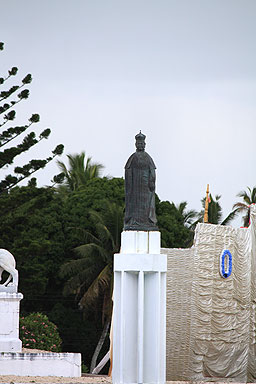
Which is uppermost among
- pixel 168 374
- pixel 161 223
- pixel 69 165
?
pixel 69 165

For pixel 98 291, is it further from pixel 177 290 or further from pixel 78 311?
pixel 177 290

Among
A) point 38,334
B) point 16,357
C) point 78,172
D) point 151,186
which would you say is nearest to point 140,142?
point 151,186

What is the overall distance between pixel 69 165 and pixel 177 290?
15.2 m

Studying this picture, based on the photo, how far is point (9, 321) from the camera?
17.4m

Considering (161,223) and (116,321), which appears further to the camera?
(161,223)

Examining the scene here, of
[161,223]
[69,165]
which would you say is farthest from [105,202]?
[69,165]

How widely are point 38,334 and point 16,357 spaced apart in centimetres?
445

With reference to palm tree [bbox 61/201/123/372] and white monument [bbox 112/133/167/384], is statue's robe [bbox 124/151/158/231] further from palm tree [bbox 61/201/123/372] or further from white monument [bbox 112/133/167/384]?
palm tree [bbox 61/201/123/372]

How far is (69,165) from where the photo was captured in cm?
3172

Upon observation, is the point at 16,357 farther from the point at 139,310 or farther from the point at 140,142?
the point at 140,142

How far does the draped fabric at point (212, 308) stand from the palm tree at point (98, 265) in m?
6.22

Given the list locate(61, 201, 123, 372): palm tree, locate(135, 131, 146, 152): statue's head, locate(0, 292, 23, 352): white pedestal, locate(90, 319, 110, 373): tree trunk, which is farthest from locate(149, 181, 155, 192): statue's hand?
locate(90, 319, 110, 373): tree trunk

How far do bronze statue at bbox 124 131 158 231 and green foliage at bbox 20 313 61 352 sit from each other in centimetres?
932

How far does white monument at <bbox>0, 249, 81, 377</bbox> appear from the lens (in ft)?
52.7
